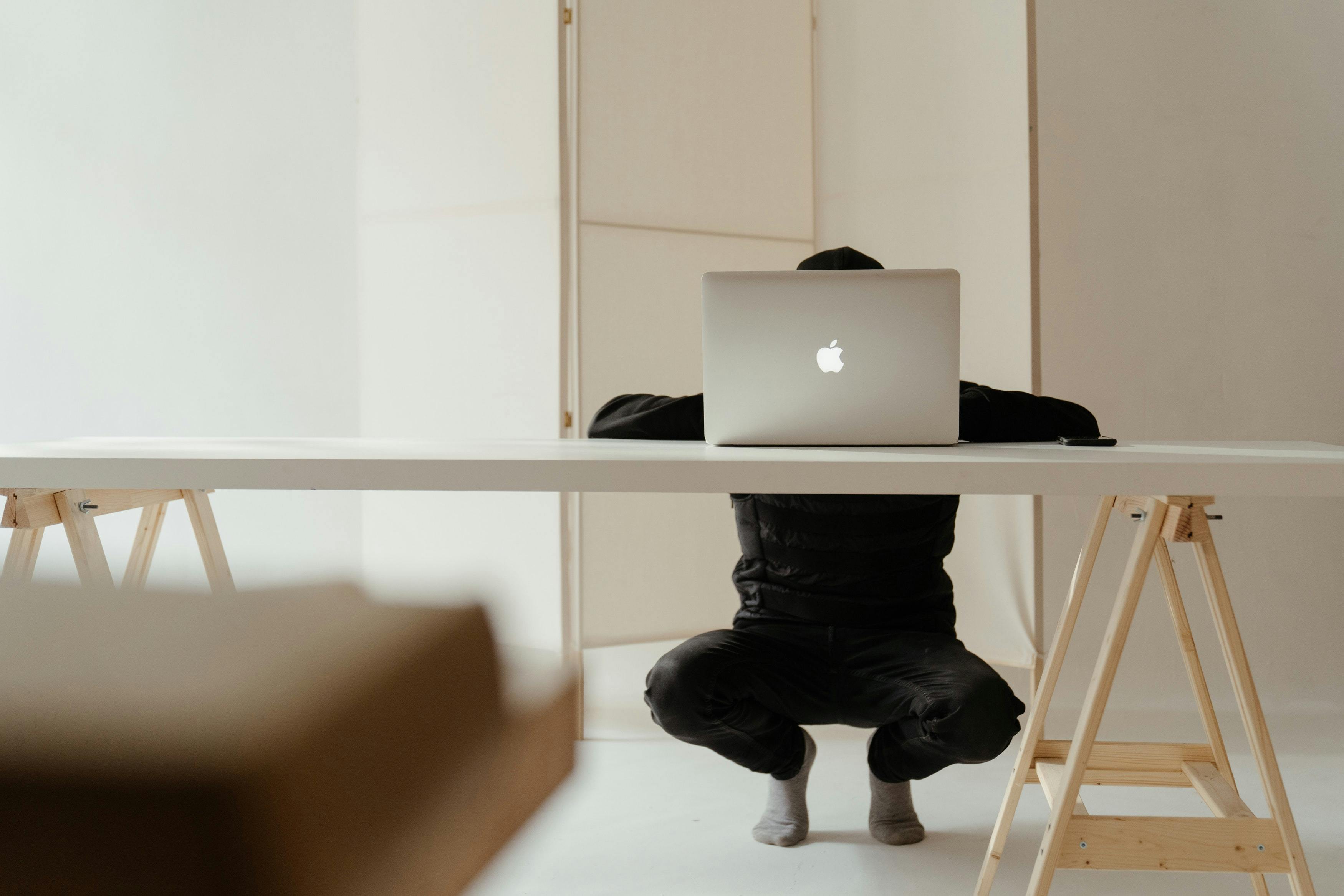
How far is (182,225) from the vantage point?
3133mm

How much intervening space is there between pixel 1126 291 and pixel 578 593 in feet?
5.69

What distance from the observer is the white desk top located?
100 centimetres

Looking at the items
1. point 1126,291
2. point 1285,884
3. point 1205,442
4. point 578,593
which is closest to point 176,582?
point 1205,442

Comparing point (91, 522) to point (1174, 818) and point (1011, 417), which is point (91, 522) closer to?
point (1011, 417)

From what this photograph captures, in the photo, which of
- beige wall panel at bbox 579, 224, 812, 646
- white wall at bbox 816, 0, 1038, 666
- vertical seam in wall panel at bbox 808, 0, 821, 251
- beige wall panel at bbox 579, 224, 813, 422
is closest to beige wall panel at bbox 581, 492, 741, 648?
beige wall panel at bbox 579, 224, 812, 646

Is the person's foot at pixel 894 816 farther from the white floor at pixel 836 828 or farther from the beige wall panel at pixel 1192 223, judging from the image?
the beige wall panel at pixel 1192 223

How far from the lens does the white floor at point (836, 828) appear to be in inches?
69.9

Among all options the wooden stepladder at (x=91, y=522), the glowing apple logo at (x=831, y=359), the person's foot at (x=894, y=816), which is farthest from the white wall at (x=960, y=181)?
the wooden stepladder at (x=91, y=522)

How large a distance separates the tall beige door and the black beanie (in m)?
0.84

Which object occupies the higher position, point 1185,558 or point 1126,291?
point 1126,291

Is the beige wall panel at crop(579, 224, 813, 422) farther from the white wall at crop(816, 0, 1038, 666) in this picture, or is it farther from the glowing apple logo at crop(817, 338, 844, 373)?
the glowing apple logo at crop(817, 338, 844, 373)

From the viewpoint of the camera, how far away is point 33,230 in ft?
10.3

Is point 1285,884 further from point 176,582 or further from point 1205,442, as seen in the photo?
point 176,582

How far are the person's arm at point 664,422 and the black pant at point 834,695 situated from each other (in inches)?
13.9
